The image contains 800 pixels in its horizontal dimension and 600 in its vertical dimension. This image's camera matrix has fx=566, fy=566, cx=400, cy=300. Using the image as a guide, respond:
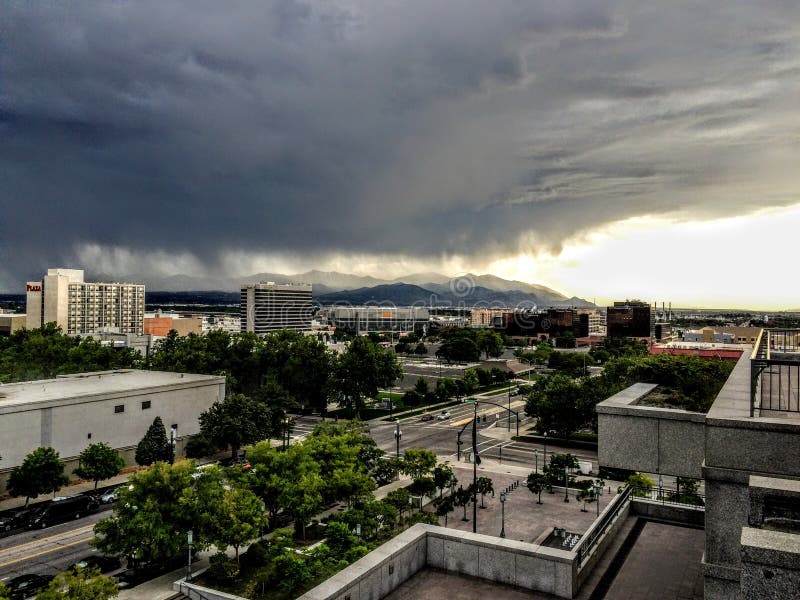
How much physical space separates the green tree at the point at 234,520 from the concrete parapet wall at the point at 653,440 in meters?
16.8

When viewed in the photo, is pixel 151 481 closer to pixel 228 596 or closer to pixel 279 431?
pixel 228 596

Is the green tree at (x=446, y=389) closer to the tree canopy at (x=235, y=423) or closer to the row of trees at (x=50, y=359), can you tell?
the tree canopy at (x=235, y=423)

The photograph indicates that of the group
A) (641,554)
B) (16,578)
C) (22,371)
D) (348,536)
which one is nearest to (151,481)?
(16,578)

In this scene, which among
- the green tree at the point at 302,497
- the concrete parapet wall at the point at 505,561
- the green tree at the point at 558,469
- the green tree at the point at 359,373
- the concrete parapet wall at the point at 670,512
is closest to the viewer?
the concrete parapet wall at the point at 505,561

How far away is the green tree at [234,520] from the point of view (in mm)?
23688

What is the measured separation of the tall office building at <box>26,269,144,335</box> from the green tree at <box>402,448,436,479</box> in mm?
122299

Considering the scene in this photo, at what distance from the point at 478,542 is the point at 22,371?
66.0 metres

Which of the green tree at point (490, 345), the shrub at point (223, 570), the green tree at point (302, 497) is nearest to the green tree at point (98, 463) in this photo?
the green tree at point (302, 497)

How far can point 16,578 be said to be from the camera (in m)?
23.1

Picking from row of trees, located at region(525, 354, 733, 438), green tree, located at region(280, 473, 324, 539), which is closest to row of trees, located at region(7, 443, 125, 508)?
green tree, located at region(280, 473, 324, 539)

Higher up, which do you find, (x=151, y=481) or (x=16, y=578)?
(x=151, y=481)

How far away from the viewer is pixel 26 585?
22781 mm

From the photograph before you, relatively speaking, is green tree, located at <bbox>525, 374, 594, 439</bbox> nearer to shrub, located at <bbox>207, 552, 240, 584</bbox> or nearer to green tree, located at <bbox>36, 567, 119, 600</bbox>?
shrub, located at <bbox>207, 552, 240, 584</bbox>

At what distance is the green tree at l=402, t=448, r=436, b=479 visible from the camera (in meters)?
36.0
